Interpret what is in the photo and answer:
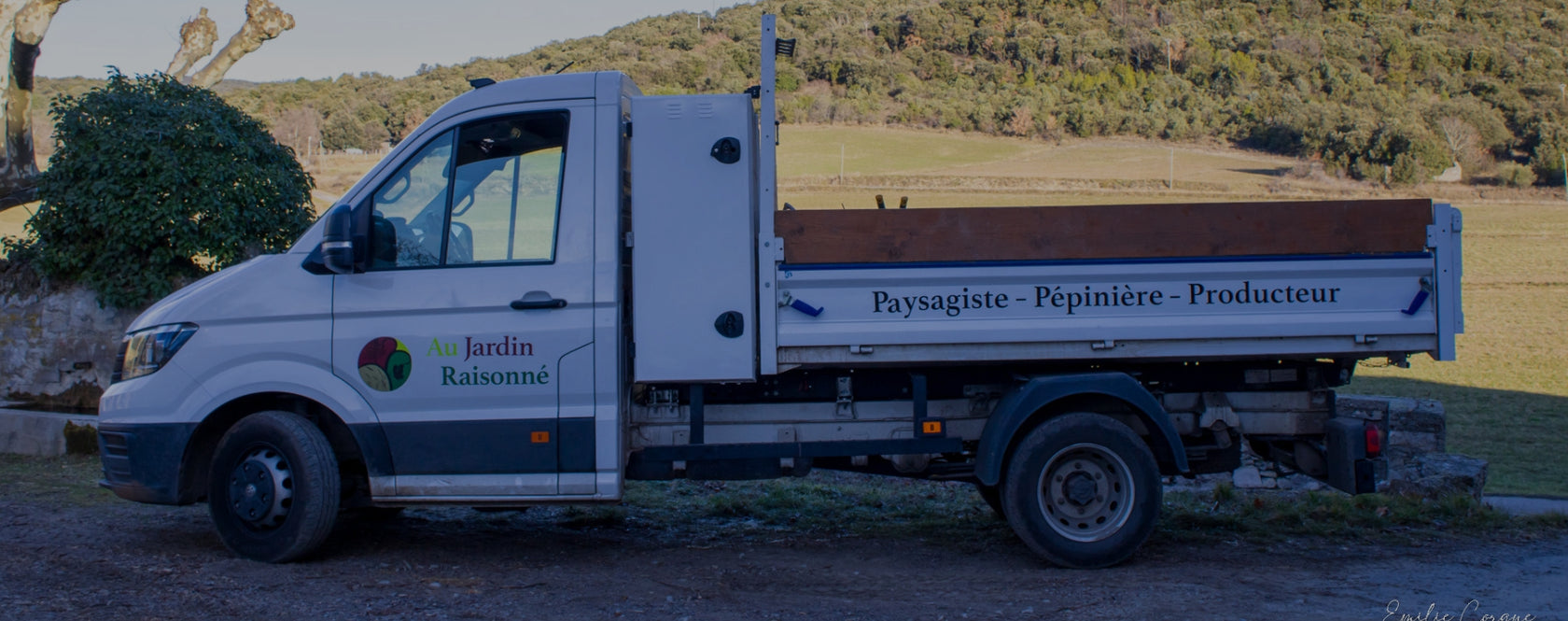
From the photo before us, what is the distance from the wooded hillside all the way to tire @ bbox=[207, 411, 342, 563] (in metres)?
32.8

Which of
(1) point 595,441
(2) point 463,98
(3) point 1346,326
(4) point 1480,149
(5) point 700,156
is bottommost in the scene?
(1) point 595,441

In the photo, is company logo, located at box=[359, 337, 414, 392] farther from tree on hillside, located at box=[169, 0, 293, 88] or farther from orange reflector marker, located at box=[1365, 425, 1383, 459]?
tree on hillside, located at box=[169, 0, 293, 88]

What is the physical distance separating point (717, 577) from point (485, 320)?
1.71 metres

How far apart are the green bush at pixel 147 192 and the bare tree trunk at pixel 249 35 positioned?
3375mm

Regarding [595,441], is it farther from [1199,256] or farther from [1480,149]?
[1480,149]

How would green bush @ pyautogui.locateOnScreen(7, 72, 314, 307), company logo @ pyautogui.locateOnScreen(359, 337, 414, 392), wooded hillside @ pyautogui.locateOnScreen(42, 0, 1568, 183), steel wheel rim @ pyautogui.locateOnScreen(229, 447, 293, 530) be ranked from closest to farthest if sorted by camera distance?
company logo @ pyautogui.locateOnScreen(359, 337, 414, 392), steel wheel rim @ pyautogui.locateOnScreen(229, 447, 293, 530), green bush @ pyautogui.locateOnScreen(7, 72, 314, 307), wooded hillside @ pyautogui.locateOnScreen(42, 0, 1568, 183)

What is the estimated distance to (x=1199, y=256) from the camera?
5375 mm

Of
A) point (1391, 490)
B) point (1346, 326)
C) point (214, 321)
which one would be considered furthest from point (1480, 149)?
point (214, 321)

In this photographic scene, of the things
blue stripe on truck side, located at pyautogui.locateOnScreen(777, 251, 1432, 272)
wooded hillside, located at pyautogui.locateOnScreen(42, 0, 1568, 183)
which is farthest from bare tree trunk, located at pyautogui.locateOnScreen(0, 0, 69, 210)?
wooded hillside, located at pyautogui.locateOnScreen(42, 0, 1568, 183)

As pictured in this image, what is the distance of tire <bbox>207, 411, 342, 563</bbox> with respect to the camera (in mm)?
5469

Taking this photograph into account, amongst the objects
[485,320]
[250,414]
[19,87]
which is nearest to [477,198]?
[485,320]

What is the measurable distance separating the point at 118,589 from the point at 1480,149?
5593cm

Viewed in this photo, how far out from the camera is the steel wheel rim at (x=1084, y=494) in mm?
5562

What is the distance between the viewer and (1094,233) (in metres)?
5.37
